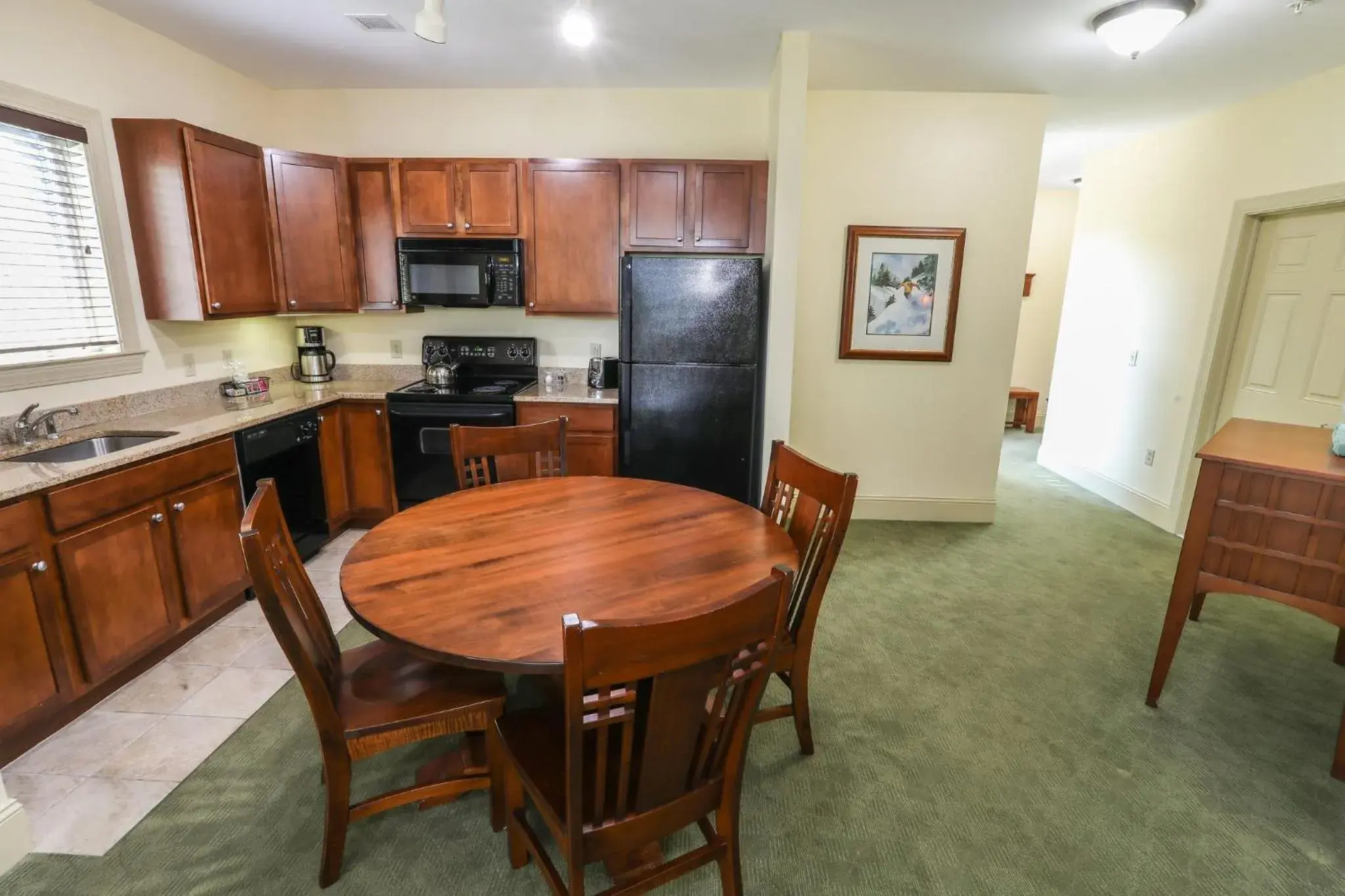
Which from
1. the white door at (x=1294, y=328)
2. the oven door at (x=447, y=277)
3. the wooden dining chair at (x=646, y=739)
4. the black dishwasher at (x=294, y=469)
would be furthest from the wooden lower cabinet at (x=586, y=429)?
the white door at (x=1294, y=328)

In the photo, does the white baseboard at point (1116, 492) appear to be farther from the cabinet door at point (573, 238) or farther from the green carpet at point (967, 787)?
the cabinet door at point (573, 238)

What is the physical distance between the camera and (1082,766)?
6.51 feet

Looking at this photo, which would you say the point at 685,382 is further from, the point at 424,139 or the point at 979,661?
the point at 424,139

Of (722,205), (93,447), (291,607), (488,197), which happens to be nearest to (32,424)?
(93,447)

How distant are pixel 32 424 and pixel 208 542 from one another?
726 mm

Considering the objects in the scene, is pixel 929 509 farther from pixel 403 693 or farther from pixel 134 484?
pixel 134 484

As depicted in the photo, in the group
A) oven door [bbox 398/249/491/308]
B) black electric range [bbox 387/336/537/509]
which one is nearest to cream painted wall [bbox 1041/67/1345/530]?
black electric range [bbox 387/336/537/509]

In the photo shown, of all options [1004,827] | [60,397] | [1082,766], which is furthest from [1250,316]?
[60,397]

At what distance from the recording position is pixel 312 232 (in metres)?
3.44

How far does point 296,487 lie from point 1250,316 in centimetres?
551

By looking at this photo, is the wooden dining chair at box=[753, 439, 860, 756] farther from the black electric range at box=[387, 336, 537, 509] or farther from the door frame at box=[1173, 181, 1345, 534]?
the door frame at box=[1173, 181, 1345, 534]

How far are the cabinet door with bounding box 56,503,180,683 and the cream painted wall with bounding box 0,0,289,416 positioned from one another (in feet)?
2.44

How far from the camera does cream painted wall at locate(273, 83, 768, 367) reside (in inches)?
146

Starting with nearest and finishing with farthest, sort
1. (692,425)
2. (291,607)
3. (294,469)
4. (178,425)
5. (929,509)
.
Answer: (291,607) < (178,425) < (294,469) < (692,425) < (929,509)
